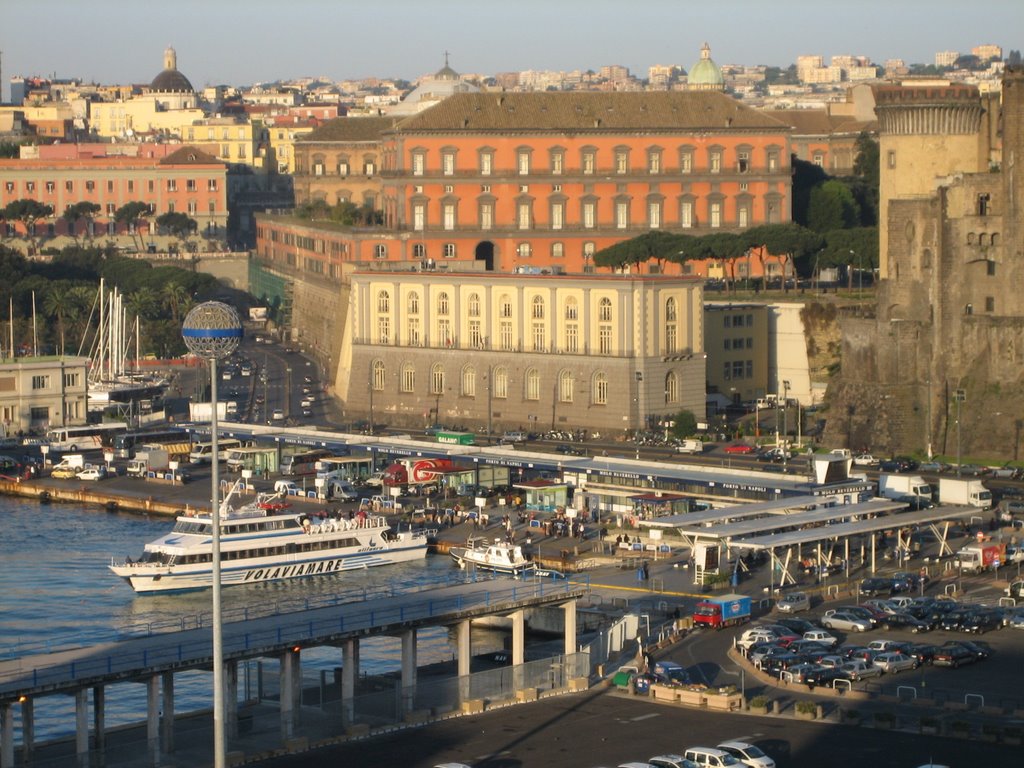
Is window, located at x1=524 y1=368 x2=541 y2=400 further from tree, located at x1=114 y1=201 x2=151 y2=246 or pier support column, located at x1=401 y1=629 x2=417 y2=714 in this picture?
tree, located at x1=114 y1=201 x2=151 y2=246

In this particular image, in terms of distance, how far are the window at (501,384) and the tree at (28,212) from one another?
58.9 meters

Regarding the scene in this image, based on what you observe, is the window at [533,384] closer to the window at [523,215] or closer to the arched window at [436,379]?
the arched window at [436,379]

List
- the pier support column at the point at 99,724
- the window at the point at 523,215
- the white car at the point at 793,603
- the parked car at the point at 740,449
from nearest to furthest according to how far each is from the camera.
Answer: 1. the pier support column at the point at 99,724
2. the white car at the point at 793,603
3. the parked car at the point at 740,449
4. the window at the point at 523,215

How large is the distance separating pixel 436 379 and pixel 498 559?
78.2 ft

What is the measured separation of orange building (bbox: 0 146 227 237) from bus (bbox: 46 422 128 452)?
54.9m

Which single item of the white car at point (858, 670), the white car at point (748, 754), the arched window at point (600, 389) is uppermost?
the arched window at point (600, 389)

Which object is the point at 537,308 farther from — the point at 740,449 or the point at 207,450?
the point at 207,450

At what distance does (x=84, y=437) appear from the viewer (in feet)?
259

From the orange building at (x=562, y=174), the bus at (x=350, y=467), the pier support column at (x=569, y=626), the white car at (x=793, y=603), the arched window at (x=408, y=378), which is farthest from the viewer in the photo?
the orange building at (x=562, y=174)

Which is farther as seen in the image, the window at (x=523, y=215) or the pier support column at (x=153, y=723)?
the window at (x=523, y=215)

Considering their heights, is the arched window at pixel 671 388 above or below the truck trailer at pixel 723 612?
above

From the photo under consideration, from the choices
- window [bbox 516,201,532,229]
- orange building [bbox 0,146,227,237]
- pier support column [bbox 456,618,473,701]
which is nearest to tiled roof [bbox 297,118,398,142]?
orange building [bbox 0,146,227,237]

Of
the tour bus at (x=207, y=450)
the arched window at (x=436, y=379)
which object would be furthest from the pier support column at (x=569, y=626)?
the arched window at (x=436, y=379)

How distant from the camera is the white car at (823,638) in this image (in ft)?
143
